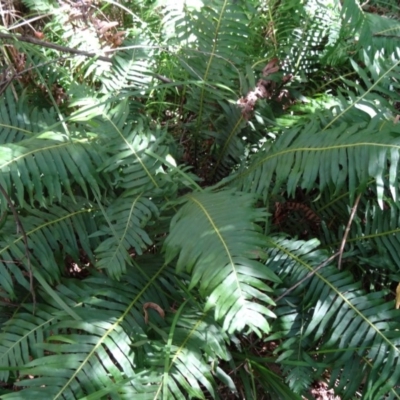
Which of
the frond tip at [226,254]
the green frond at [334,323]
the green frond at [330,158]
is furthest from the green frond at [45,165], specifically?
the green frond at [334,323]

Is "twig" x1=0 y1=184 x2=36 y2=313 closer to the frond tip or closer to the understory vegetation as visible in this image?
the understory vegetation

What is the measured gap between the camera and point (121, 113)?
145 cm

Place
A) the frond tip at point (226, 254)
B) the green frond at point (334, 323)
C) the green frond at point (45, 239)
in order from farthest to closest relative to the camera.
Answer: the green frond at point (45, 239) < the green frond at point (334, 323) < the frond tip at point (226, 254)

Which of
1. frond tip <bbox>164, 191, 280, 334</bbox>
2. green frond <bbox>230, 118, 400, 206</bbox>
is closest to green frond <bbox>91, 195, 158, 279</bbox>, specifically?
frond tip <bbox>164, 191, 280, 334</bbox>

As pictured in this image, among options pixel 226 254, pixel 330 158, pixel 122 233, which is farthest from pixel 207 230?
pixel 330 158

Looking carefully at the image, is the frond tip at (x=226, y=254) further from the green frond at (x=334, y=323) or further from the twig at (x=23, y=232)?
the twig at (x=23, y=232)

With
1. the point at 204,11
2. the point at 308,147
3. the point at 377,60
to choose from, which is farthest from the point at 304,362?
the point at 204,11

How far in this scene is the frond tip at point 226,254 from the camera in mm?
1016

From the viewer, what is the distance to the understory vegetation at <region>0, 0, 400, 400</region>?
1.11 metres

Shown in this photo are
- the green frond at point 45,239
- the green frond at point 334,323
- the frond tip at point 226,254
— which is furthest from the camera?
the green frond at point 45,239

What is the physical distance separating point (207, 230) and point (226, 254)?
0.31 ft

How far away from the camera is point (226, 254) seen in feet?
3.54

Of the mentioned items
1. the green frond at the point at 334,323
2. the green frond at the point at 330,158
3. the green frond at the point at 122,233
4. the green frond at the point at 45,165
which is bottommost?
the green frond at the point at 334,323

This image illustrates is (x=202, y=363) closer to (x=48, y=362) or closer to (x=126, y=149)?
(x=48, y=362)
